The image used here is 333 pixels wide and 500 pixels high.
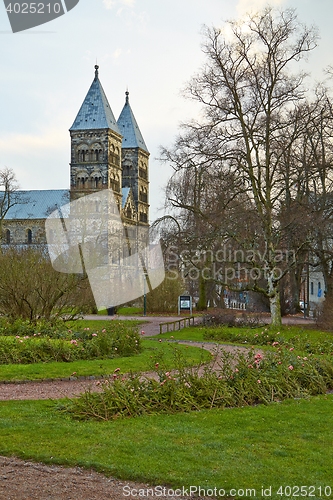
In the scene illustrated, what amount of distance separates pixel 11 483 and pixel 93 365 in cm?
825

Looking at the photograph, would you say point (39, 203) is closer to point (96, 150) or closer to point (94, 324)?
point (96, 150)

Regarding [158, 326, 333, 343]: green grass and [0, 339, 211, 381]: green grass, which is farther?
[158, 326, 333, 343]: green grass

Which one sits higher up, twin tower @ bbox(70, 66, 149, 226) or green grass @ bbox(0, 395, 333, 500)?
twin tower @ bbox(70, 66, 149, 226)

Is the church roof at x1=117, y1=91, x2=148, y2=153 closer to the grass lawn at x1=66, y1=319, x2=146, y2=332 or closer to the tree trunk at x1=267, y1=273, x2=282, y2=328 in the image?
the grass lawn at x1=66, y1=319, x2=146, y2=332

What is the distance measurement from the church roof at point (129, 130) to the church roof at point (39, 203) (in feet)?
50.0

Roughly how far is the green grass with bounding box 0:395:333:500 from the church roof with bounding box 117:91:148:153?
86.1 meters

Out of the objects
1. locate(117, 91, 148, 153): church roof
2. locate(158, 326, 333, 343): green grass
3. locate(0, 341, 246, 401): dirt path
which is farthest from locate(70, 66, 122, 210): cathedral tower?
locate(0, 341, 246, 401): dirt path

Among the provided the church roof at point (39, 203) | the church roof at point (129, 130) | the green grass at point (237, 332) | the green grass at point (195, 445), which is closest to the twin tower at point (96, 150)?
the church roof at point (39, 203)

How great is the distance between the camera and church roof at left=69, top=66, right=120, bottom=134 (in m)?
80.8

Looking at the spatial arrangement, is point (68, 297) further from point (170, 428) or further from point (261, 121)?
point (170, 428)

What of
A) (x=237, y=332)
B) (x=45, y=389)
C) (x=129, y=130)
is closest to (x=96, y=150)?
(x=129, y=130)

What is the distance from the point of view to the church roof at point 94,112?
265 ft

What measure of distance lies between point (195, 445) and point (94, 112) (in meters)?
77.4

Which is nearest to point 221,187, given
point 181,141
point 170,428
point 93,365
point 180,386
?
point 181,141
